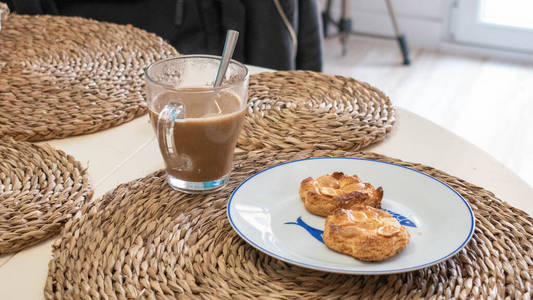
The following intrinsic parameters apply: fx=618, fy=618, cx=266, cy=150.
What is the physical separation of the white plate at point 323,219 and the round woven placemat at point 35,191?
0.20 m

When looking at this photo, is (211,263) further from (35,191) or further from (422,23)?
(422,23)

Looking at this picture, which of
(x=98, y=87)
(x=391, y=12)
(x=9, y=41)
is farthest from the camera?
(x=391, y=12)

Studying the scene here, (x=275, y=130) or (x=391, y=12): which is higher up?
(x=275, y=130)

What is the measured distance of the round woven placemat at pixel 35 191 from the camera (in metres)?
0.67

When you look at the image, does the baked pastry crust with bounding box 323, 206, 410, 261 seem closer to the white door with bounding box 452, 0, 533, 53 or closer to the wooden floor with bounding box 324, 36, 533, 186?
the wooden floor with bounding box 324, 36, 533, 186

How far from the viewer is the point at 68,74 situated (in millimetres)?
1052

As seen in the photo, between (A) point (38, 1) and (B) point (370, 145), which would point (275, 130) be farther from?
(A) point (38, 1)

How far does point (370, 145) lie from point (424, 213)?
0.21m

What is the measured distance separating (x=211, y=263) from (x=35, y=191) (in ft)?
0.87

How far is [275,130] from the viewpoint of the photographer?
887mm

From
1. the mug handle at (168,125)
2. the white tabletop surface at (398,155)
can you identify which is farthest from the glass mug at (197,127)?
the white tabletop surface at (398,155)

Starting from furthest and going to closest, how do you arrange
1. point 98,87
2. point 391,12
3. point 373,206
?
point 391,12, point 98,87, point 373,206

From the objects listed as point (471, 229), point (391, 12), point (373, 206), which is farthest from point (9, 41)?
point (391, 12)

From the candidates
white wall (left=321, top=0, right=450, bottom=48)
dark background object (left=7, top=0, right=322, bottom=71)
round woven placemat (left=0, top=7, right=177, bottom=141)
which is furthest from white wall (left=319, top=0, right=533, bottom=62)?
round woven placemat (left=0, top=7, right=177, bottom=141)
